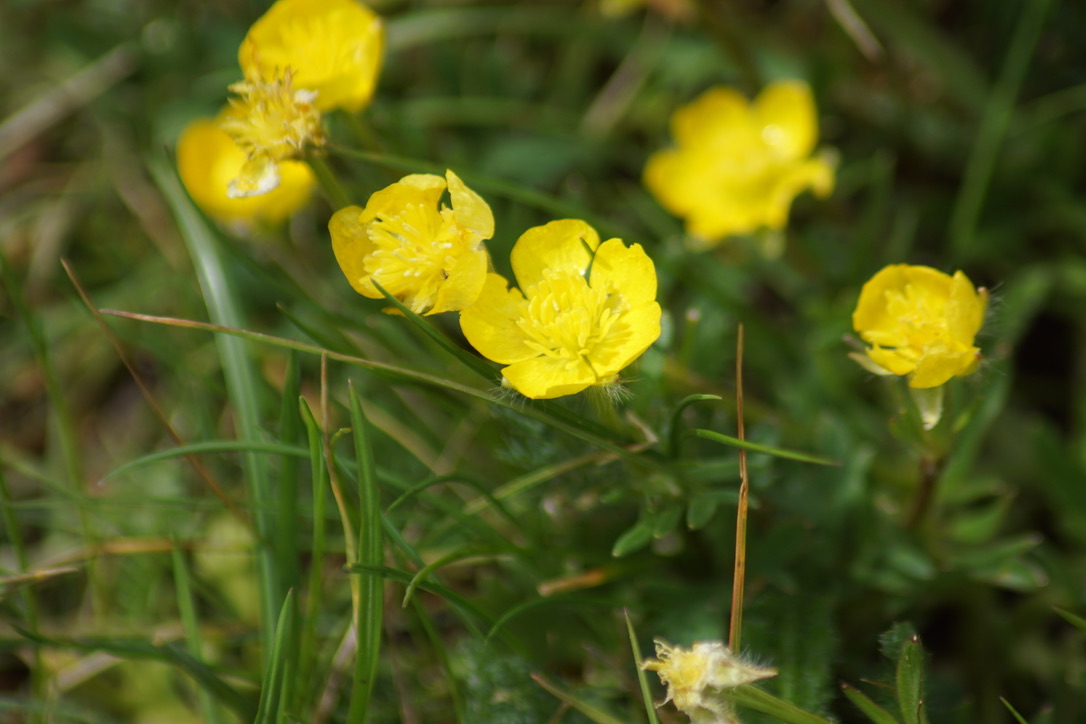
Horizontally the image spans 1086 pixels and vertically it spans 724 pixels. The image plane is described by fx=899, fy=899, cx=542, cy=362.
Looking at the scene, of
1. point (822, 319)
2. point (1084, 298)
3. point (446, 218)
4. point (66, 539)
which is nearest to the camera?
point (446, 218)

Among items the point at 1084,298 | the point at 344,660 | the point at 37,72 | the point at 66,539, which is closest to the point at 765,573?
the point at 344,660

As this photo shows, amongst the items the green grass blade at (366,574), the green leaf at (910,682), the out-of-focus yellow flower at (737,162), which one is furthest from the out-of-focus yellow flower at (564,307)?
the out-of-focus yellow flower at (737,162)

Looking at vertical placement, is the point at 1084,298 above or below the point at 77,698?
above

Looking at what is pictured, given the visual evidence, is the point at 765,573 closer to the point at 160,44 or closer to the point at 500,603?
the point at 500,603

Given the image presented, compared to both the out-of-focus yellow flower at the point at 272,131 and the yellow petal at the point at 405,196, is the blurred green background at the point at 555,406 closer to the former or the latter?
the out-of-focus yellow flower at the point at 272,131

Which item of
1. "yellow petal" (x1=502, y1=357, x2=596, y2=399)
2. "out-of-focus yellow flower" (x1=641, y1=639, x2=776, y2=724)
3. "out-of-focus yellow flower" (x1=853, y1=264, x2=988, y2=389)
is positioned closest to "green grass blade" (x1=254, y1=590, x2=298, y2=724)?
"yellow petal" (x1=502, y1=357, x2=596, y2=399)

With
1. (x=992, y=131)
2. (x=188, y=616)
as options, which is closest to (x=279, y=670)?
(x=188, y=616)

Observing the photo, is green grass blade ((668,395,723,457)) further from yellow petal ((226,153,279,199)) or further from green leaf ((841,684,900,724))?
yellow petal ((226,153,279,199))
